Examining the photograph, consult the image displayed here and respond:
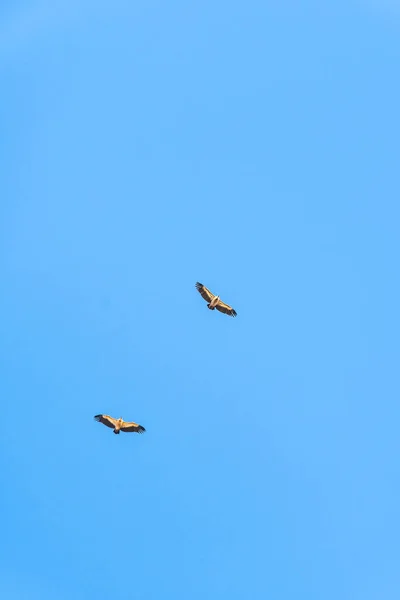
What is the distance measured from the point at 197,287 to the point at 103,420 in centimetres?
1379

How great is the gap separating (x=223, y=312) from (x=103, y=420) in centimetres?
1372

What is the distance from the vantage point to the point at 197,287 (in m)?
38.3

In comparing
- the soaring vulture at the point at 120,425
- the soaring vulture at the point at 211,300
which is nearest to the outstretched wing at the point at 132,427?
the soaring vulture at the point at 120,425

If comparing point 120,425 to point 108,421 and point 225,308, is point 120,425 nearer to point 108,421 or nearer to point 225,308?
point 108,421

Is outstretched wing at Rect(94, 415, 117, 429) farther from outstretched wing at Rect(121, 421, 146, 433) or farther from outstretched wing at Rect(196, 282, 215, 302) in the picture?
outstretched wing at Rect(196, 282, 215, 302)

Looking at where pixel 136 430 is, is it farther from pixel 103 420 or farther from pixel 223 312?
pixel 223 312

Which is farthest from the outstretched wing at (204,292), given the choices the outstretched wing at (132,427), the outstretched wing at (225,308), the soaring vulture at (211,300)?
the outstretched wing at (132,427)

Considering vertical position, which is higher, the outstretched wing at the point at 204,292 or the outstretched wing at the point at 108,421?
the outstretched wing at the point at 204,292

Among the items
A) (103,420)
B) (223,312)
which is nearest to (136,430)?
(103,420)

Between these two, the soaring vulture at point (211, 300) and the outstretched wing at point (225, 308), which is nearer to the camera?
the soaring vulture at point (211, 300)

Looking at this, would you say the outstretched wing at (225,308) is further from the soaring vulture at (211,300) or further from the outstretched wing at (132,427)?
the outstretched wing at (132,427)

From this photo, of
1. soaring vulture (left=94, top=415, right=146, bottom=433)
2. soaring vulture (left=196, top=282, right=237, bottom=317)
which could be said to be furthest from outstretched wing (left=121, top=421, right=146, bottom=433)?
soaring vulture (left=196, top=282, right=237, bottom=317)

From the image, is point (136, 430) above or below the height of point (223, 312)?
below

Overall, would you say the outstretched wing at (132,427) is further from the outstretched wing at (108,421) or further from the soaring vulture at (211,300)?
the soaring vulture at (211,300)
